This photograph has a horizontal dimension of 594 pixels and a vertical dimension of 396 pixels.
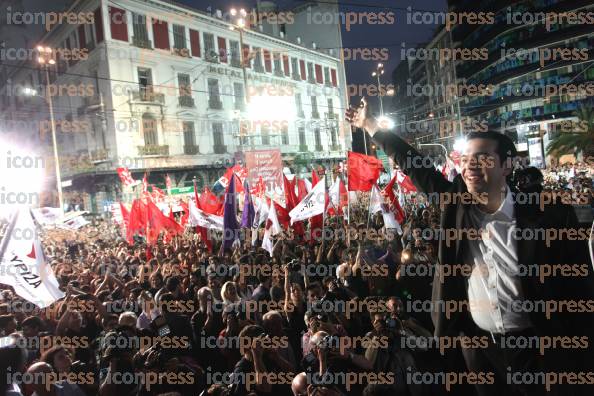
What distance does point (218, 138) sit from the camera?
34.6 m

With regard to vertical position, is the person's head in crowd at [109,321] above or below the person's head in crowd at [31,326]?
below

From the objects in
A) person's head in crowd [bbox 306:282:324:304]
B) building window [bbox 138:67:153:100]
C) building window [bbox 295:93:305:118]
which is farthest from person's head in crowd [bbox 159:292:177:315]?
building window [bbox 295:93:305:118]

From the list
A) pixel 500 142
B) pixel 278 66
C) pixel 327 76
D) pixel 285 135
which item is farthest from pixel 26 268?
pixel 327 76

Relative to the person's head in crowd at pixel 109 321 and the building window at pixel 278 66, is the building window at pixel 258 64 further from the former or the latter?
the person's head in crowd at pixel 109 321

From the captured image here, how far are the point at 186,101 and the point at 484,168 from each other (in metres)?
32.3

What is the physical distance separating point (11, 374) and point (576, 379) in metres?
3.69

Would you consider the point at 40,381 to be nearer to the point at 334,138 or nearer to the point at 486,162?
the point at 486,162

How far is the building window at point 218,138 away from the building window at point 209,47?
5134mm

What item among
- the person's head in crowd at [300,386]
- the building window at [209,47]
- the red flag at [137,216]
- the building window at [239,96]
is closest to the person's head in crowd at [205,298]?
the person's head in crowd at [300,386]

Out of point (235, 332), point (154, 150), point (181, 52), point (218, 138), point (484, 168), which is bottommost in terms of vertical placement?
point (235, 332)

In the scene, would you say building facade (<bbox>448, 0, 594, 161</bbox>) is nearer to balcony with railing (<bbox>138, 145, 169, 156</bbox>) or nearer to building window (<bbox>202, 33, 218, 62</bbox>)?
building window (<bbox>202, 33, 218, 62</bbox>)

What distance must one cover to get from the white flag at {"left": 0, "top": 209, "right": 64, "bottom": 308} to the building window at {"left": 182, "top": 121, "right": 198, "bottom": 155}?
26.8 meters

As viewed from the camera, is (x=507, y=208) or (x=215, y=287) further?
(x=215, y=287)

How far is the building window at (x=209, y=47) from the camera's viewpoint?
111 ft
